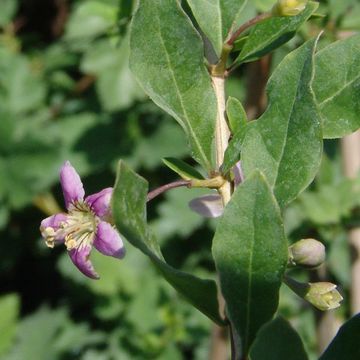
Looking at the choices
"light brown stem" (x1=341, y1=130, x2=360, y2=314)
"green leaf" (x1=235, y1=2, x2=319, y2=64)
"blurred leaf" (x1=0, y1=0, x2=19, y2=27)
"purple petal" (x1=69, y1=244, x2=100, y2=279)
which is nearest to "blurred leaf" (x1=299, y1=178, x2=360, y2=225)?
"light brown stem" (x1=341, y1=130, x2=360, y2=314)

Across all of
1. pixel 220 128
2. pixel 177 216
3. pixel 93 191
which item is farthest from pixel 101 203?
pixel 93 191

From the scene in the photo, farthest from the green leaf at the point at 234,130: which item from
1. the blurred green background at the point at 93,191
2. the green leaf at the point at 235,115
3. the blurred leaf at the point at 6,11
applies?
the blurred leaf at the point at 6,11

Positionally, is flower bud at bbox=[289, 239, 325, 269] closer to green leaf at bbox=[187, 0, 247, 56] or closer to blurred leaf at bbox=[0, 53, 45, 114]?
green leaf at bbox=[187, 0, 247, 56]

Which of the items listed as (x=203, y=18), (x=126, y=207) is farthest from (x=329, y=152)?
(x=126, y=207)

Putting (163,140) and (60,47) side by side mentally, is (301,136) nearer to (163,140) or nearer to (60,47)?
(163,140)

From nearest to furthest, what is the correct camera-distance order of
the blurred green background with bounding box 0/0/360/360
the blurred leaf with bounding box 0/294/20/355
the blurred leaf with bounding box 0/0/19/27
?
the blurred green background with bounding box 0/0/360/360
the blurred leaf with bounding box 0/294/20/355
the blurred leaf with bounding box 0/0/19/27

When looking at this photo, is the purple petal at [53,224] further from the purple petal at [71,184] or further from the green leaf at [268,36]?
the green leaf at [268,36]
